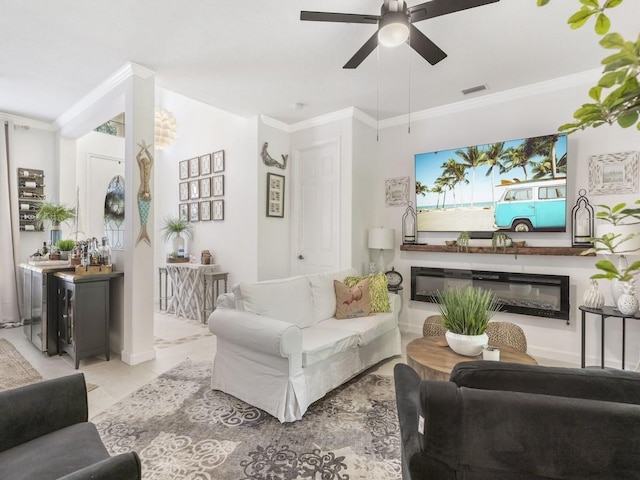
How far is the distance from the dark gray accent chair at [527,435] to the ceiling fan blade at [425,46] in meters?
2.13

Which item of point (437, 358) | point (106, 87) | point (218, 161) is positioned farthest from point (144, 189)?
point (437, 358)

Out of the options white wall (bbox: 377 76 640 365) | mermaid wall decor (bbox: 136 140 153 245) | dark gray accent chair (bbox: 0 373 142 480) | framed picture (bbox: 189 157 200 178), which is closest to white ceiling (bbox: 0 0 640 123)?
white wall (bbox: 377 76 640 365)

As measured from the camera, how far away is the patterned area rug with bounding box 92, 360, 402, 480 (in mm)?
1753

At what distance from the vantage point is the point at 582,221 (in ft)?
10.5

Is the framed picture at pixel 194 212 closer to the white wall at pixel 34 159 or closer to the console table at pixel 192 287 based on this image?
the console table at pixel 192 287

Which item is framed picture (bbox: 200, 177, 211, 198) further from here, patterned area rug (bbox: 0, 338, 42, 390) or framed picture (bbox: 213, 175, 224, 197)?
patterned area rug (bbox: 0, 338, 42, 390)

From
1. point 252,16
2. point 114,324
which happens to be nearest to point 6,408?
point 114,324

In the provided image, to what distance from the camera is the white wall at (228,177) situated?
450 centimetres

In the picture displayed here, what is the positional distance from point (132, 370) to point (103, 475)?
2.52 meters

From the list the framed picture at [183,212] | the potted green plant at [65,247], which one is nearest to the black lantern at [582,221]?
the framed picture at [183,212]

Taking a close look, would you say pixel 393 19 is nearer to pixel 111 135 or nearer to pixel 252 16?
pixel 252 16

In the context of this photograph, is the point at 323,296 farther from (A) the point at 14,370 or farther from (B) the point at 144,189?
(A) the point at 14,370

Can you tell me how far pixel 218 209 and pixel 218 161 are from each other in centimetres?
72

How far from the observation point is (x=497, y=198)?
3.61 metres
